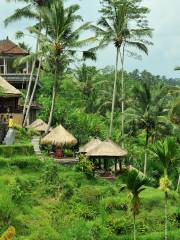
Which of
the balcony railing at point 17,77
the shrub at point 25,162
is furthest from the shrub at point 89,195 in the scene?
the balcony railing at point 17,77

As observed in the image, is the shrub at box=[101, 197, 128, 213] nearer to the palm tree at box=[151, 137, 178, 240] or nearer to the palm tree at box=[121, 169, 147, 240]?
the palm tree at box=[121, 169, 147, 240]

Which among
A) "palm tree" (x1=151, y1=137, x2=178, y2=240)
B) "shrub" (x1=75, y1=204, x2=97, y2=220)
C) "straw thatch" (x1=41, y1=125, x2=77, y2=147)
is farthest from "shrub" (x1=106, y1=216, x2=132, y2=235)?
"straw thatch" (x1=41, y1=125, x2=77, y2=147)

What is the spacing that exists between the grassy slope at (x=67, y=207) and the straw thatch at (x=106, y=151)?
1925 millimetres

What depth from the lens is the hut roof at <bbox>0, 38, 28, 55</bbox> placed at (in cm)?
4841

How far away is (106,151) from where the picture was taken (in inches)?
1358

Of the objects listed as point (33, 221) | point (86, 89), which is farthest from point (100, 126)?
point (33, 221)

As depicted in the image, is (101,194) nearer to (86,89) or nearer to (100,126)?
(100,126)

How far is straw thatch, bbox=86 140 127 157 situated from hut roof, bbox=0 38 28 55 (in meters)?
16.6

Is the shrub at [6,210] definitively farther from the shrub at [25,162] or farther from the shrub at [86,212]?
the shrub at [25,162]

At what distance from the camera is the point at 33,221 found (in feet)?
89.0

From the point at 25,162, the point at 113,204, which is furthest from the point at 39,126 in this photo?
the point at 113,204

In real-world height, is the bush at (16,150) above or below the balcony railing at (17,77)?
below

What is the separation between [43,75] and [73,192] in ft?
90.5

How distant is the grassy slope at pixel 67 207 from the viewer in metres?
26.6
